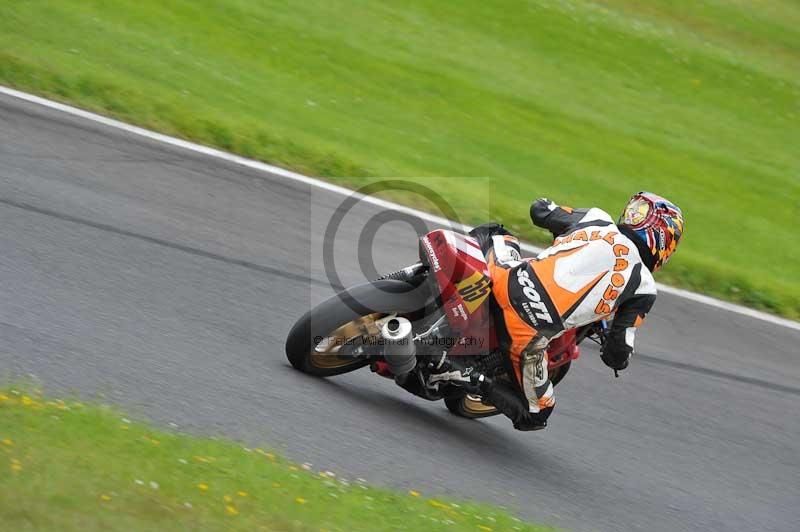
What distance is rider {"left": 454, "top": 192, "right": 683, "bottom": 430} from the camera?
594 centimetres

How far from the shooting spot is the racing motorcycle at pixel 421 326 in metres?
5.88

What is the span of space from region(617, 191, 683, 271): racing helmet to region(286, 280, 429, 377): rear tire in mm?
1206

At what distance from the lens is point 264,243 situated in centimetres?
834

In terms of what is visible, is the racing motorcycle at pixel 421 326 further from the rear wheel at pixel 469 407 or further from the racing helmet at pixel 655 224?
the racing helmet at pixel 655 224

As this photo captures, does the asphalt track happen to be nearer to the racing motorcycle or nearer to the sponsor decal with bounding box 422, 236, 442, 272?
the racing motorcycle

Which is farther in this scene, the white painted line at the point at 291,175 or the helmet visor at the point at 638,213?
the white painted line at the point at 291,175

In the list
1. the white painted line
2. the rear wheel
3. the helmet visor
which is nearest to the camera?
the helmet visor

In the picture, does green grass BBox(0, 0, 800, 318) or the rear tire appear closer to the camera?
the rear tire

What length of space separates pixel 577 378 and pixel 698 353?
153 cm

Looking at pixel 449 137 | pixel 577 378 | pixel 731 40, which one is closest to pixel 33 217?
pixel 577 378

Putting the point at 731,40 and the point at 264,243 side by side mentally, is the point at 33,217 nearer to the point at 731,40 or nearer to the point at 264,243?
the point at 264,243

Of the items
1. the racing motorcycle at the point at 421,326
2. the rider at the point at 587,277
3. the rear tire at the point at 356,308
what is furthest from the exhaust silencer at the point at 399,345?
the rider at the point at 587,277

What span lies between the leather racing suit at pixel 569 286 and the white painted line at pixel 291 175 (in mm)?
3663

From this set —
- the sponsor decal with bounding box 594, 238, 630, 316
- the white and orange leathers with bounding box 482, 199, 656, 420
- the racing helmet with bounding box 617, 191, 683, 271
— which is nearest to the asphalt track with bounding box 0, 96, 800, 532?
the white and orange leathers with bounding box 482, 199, 656, 420
